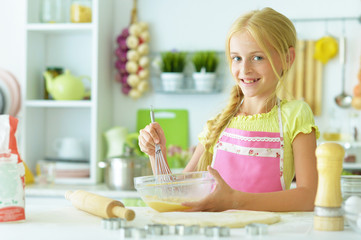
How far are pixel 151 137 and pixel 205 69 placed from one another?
63.9 inches

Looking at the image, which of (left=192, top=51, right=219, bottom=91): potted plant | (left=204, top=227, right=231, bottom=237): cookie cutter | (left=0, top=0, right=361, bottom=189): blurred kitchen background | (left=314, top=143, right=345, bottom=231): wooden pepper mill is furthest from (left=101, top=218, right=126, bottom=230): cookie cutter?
(left=192, top=51, right=219, bottom=91): potted plant

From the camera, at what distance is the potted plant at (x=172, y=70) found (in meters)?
2.87

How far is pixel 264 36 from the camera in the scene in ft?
4.37

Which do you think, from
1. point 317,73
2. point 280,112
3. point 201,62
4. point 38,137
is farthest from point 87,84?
point 280,112

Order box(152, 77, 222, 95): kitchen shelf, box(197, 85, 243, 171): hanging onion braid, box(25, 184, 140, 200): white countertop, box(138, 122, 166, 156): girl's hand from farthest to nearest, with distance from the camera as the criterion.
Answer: box(152, 77, 222, 95): kitchen shelf → box(25, 184, 140, 200): white countertop → box(197, 85, 243, 171): hanging onion braid → box(138, 122, 166, 156): girl's hand

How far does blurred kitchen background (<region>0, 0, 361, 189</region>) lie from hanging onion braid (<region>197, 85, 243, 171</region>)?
1.25 metres

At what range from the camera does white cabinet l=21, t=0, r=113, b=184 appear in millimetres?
2756

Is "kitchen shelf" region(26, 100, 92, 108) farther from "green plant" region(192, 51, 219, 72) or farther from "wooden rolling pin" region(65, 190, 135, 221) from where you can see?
"wooden rolling pin" region(65, 190, 135, 221)

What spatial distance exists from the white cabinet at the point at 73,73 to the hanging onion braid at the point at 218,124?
1.34m

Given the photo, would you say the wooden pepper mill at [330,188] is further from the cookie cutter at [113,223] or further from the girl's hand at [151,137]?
the girl's hand at [151,137]

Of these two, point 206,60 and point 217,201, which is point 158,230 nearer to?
point 217,201

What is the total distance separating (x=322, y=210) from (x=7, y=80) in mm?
2274

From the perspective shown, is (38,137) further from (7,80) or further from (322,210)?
(322,210)

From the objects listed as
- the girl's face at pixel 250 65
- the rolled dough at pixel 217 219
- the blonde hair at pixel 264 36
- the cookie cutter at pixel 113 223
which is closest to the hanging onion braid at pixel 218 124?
the blonde hair at pixel 264 36
